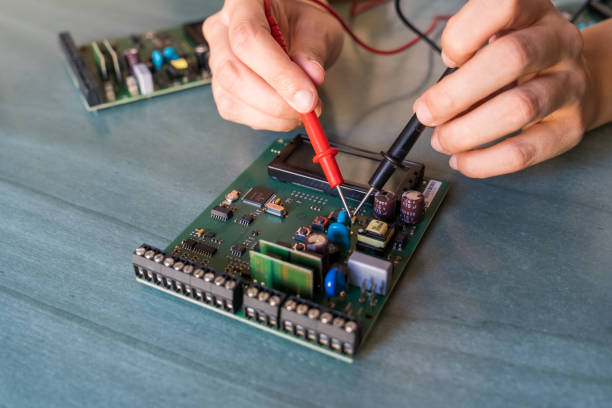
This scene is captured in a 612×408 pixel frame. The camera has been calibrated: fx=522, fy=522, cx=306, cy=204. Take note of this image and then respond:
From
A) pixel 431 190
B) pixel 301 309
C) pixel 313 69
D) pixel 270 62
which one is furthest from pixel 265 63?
pixel 301 309

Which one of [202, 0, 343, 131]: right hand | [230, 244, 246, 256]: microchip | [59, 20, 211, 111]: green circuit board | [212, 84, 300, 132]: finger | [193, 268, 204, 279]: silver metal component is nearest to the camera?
[193, 268, 204, 279]: silver metal component

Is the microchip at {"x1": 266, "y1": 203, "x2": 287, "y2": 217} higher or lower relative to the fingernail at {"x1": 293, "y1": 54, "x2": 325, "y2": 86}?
lower

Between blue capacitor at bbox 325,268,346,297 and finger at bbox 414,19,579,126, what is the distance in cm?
38

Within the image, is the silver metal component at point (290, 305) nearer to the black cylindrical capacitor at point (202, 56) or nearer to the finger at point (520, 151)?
the finger at point (520, 151)

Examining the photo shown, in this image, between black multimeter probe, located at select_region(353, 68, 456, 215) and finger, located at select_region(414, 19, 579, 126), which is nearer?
finger, located at select_region(414, 19, 579, 126)

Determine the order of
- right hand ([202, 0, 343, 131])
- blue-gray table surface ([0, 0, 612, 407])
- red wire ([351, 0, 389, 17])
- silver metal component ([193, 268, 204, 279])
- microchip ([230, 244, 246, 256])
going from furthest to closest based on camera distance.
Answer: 1. red wire ([351, 0, 389, 17])
2. right hand ([202, 0, 343, 131])
3. microchip ([230, 244, 246, 256])
4. silver metal component ([193, 268, 204, 279])
5. blue-gray table surface ([0, 0, 612, 407])

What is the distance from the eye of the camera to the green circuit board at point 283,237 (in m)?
0.92

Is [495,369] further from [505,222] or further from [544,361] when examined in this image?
[505,222]

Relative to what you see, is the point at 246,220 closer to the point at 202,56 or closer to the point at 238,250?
the point at 238,250

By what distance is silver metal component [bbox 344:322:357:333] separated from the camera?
83 centimetres

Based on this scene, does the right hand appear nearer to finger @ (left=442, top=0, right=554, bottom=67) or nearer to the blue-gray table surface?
the blue-gray table surface

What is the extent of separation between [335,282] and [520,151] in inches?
21.3

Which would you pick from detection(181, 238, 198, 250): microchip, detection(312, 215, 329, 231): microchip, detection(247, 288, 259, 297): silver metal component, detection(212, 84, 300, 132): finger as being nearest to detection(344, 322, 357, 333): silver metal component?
detection(247, 288, 259, 297): silver metal component

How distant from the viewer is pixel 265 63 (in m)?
1.16
